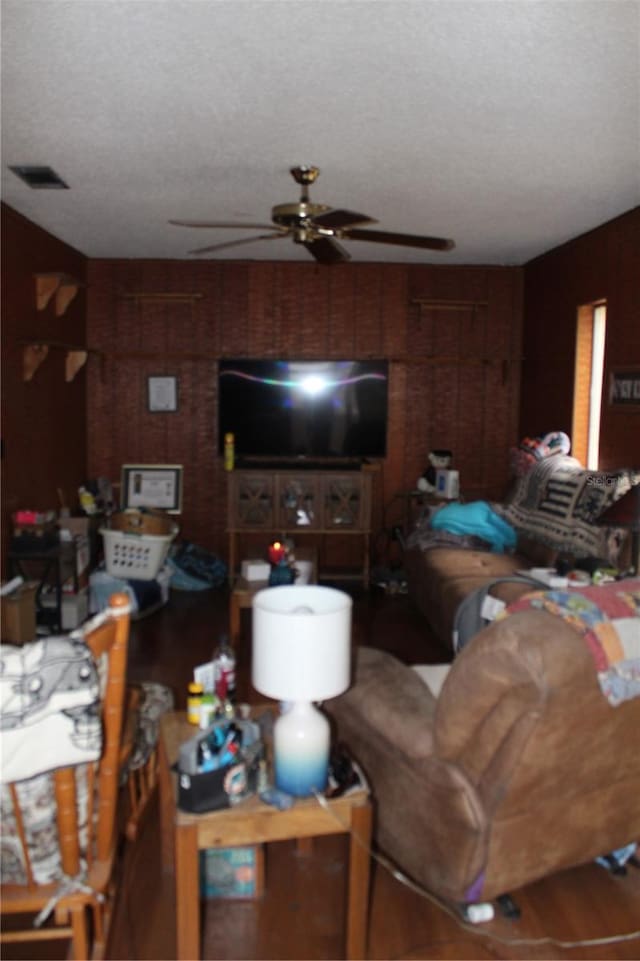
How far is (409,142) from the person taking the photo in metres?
3.08

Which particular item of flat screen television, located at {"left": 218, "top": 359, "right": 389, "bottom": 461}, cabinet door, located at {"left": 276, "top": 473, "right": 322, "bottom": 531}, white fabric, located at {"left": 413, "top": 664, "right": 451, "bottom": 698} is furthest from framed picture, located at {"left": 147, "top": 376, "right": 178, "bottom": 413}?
white fabric, located at {"left": 413, "top": 664, "right": 451, "bottom": 698}

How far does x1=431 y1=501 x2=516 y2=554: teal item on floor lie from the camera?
4.83 meters

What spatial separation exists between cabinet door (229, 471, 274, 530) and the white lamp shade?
12.1 ft

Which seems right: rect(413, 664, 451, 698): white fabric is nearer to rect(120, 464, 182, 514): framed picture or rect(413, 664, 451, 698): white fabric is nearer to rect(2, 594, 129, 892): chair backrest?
rect(2, 594, 129, 892): chair backrest

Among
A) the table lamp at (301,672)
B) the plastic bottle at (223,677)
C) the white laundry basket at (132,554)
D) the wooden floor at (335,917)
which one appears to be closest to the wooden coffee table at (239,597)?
the white laundry basket at (132,554)

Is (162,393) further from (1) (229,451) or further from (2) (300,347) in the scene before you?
(2) (300,347)

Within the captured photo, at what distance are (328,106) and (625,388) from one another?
2338 millimetres

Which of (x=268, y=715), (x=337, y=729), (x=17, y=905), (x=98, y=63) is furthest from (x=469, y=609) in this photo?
(x=98, y=63)

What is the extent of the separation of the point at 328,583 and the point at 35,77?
3905mm

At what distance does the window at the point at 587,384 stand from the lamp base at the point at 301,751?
11.3 ft

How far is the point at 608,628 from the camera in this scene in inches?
71.8

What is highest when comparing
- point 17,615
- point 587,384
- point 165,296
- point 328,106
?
point 328,106

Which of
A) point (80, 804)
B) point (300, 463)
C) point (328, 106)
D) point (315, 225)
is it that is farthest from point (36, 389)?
point (80, 804)

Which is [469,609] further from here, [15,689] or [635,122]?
[15,689]
